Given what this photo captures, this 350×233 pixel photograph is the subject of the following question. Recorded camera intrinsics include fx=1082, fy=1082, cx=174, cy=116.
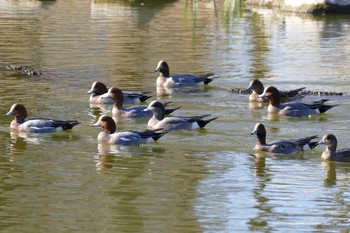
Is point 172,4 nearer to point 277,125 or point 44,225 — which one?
point 277,125

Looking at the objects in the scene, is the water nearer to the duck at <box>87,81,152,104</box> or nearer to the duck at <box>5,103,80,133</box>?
the duck at <box>5,103,80,133</box>

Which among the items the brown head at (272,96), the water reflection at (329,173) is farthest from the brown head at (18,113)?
the water reflection at (329,173)

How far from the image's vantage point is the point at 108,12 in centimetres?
4106

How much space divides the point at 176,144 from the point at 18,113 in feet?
10.1

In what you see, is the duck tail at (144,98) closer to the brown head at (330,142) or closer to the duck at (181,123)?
the duck at (181,123)

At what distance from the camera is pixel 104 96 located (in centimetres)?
2100

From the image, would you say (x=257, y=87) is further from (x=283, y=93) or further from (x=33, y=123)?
(x=33, y=123)

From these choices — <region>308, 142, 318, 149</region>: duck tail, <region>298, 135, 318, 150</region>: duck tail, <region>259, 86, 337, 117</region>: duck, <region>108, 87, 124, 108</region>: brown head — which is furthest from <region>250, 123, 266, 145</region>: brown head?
<region>108, 87, 124, 108</region>: brown head

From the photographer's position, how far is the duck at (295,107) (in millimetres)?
19625

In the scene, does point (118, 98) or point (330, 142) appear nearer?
point (330, 142)

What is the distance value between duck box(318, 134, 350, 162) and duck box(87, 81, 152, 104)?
5843 mm

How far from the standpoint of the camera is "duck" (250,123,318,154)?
1642 centimetres

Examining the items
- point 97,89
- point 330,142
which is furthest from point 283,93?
point 330,142

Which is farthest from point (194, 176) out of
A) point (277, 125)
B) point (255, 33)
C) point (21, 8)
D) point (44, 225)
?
point (21, 8)
